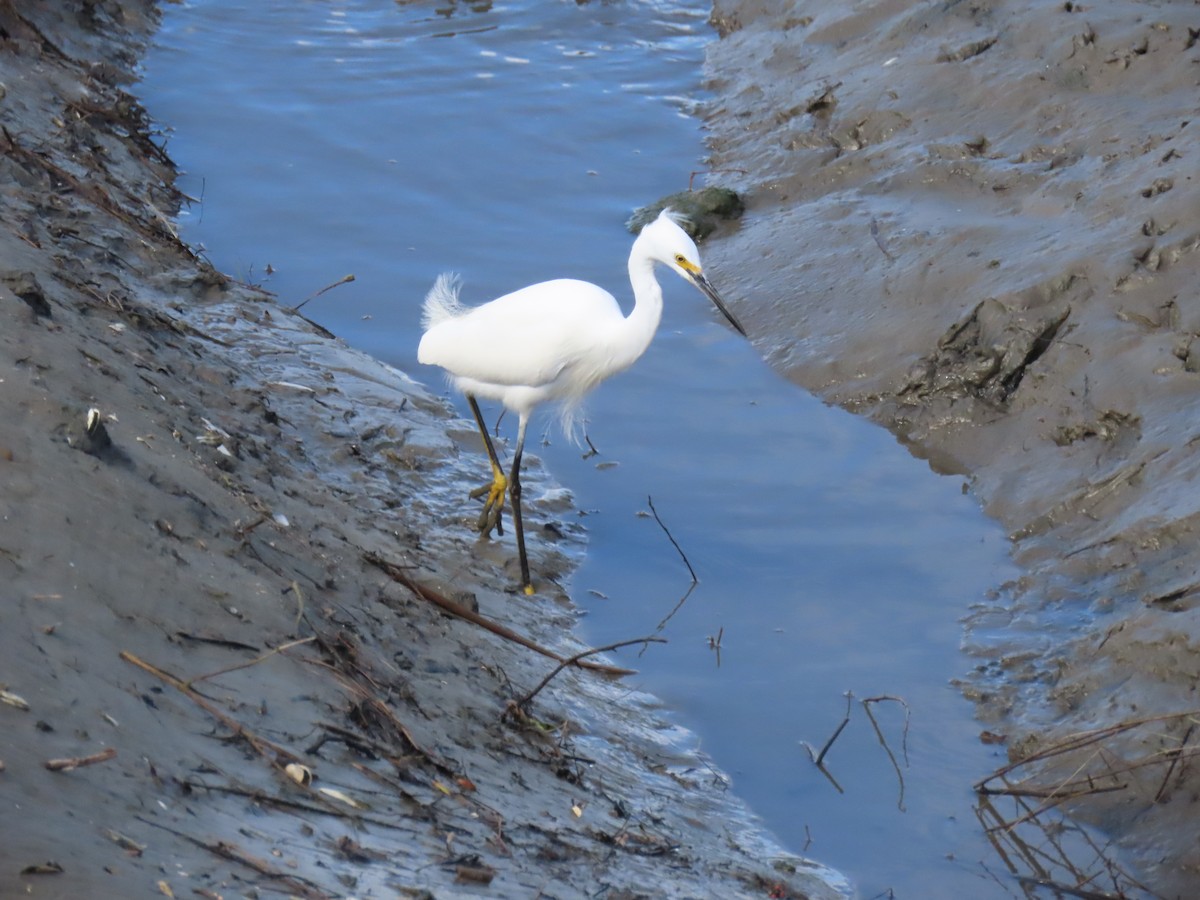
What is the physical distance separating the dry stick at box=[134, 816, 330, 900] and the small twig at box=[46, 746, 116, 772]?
0.55 feet

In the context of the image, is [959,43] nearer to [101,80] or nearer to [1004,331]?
[1004,331]

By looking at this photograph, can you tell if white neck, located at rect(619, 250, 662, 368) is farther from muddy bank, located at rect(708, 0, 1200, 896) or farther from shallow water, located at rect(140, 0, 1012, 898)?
muddy bank, located at rect(708, 0, 1200, 896)

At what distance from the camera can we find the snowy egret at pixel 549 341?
243 inches

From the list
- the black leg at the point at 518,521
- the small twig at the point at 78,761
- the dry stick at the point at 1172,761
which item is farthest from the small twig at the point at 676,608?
the small twig at the point at 78,761

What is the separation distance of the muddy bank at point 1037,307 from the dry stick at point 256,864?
2931 millimetres

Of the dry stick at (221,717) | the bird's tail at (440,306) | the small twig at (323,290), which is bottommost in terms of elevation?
the dry stick at (221,717)

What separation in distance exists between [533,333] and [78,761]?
396 cm

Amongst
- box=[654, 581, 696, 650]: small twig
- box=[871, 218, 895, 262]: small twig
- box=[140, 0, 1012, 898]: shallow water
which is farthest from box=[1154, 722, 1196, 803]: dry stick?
box=[871, 218, 895, 262]: small twig

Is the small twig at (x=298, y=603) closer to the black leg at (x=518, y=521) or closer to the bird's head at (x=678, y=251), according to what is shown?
the black leg at (x=518, y=521)

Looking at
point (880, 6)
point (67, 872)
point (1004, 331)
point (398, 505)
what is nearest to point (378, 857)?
point (67, 872)

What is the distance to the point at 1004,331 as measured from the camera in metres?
7.19

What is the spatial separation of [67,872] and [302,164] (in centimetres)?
905

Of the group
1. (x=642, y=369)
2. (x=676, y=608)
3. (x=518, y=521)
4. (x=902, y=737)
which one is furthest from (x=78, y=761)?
(x=642, y=369)

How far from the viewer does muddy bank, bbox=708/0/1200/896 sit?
515 cm
